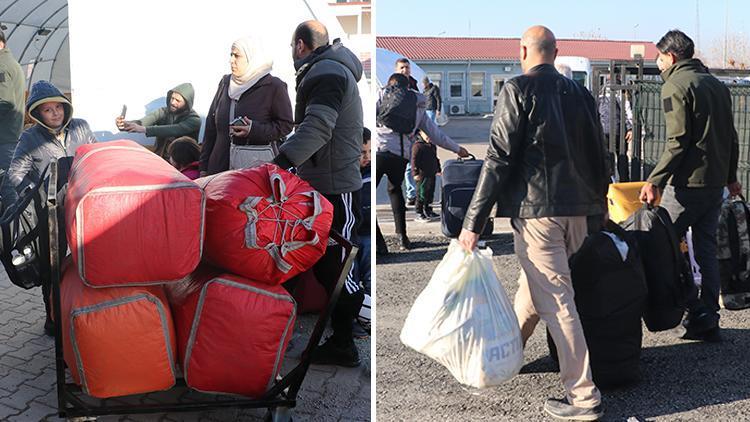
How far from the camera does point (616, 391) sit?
4.01 metres

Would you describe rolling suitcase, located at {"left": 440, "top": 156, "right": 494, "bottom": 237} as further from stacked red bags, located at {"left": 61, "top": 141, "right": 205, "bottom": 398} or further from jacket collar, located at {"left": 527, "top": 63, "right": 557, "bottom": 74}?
stacked red bags, located at {"left": 61, "top": 141, "right": 205, "bottom": 398}

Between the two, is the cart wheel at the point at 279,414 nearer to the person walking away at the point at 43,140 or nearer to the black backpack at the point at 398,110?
the person walking away at the point at 43,140

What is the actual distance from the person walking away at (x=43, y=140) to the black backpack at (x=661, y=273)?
3.21m

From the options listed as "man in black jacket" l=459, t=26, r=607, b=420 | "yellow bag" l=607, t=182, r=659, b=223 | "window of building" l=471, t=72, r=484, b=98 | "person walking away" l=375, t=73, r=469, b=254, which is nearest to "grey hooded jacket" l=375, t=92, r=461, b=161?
"person walking away" l=375, t=73, r=469, b=254

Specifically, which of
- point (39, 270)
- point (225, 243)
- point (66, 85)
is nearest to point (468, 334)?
point (225, 243)

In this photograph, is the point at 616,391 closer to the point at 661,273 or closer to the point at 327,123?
the point at 661,273

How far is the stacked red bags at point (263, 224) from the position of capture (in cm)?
329

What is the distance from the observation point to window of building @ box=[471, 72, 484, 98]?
46.7 metres

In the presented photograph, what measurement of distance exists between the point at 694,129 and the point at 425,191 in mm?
4032

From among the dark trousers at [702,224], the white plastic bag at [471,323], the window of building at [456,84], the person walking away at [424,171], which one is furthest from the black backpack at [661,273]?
the window of building at [456,84]

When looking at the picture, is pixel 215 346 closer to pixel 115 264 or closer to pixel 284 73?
pixel 115 264

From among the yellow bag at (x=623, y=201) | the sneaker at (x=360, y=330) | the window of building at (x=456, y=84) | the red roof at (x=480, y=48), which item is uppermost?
the red roof at (x=480, y=48)

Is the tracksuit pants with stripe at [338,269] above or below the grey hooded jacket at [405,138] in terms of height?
below

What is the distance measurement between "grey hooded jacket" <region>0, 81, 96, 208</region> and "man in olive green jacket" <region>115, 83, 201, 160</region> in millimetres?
1209
